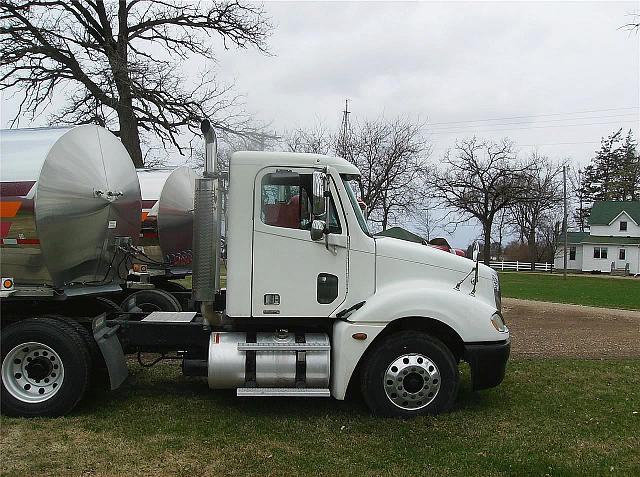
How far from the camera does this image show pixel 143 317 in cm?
745

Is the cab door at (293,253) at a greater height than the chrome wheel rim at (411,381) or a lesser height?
greater

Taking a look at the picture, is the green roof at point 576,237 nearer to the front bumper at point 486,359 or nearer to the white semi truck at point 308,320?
the front bumper at point 486,359

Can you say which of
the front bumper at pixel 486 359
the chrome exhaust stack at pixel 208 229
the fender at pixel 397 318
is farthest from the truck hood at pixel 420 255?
the chrome exhaust stack at pixel 208 229

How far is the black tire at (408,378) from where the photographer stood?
650cm

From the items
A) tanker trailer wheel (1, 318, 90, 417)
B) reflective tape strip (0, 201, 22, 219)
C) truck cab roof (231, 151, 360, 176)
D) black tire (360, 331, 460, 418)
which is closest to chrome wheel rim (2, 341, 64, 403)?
tanker trailer wheel (1, 318, 90, 417)

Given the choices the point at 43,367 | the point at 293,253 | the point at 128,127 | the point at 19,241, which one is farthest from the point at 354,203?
the point at 128,127

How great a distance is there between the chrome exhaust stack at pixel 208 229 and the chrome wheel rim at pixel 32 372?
163 centimetres

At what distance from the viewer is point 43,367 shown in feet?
21.7

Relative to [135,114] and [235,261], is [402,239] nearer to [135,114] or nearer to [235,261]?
[235,261]

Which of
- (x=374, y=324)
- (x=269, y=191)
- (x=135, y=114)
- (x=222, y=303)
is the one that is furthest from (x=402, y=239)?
(x=135, y=114)

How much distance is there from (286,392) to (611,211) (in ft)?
225

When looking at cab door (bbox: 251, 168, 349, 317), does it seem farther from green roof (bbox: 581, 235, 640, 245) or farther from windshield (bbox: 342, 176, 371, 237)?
green roof (bbox: 581, 235, 640, 245)

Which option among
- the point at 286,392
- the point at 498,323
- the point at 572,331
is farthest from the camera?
the point at 572,331

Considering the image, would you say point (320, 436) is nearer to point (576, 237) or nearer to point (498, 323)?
point (498, 323)
